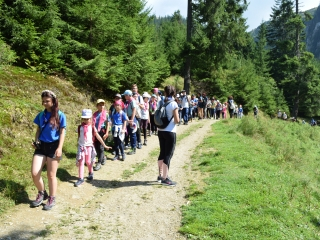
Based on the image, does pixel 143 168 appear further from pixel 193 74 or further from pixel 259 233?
pixel 193 74

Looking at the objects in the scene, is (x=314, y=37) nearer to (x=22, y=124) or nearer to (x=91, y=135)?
(x=91, y=135)

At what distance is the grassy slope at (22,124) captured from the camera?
5809 mm

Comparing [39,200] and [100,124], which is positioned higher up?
[100,124]

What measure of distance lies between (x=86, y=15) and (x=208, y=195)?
10.6m

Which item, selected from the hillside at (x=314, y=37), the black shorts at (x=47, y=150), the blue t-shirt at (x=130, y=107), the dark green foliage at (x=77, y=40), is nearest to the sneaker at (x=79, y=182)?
the black shorts at (x=47, y=150)

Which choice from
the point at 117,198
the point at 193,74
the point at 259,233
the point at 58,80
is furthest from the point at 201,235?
the point at 193,74

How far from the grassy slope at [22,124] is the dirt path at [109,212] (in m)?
A: 0.64

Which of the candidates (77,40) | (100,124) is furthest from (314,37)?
(100,124)

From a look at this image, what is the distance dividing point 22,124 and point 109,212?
4271mm

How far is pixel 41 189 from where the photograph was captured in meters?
5.34

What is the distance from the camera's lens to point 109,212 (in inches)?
211

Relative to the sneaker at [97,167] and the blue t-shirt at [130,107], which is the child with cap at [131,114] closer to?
the blue t-shirt at [130,107]

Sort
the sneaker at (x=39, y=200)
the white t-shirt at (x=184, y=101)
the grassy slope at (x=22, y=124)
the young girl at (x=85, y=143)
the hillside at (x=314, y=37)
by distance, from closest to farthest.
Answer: the sneaker at (x=39, y=200) < the grassy slope at (x=22, y=124) < the young girl at (x=85, y=143) < the white t-shirt at (x=184, y=101) < the hillside at (x=314, y=37)

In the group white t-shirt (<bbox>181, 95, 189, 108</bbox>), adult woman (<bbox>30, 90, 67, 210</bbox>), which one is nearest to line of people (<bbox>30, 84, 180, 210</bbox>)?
adult woman (<bbox>30, 90, 67, 210</bbox>)
